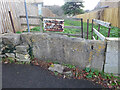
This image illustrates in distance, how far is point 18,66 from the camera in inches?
131

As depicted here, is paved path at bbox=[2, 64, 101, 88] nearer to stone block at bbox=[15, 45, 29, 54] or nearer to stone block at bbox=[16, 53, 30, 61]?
stone block at bbox=[16, 53, 30, 61]

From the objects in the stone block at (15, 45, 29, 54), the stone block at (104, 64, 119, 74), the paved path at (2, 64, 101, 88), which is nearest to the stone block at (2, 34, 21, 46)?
the stone block at (15, 45, 29, 54)

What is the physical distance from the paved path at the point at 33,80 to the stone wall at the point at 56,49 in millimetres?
565

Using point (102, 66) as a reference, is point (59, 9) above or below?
above

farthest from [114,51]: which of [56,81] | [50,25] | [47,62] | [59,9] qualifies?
[59,9]

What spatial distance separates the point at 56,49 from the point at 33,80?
4.14 feet

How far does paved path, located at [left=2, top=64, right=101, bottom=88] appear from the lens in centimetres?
259

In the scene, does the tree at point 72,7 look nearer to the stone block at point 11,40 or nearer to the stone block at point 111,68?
the stone block at point 11,40

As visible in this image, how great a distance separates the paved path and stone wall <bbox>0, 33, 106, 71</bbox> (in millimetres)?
565

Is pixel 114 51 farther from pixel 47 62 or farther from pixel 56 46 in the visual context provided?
pixel 47 62

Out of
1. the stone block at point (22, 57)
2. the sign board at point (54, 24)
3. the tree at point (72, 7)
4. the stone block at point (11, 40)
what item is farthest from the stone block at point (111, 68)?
the tree at point (72, 7)

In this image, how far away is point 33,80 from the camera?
2.75 metres

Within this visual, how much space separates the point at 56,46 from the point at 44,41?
18.7 inches

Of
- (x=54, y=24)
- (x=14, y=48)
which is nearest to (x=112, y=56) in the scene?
(x=54, y=24)
